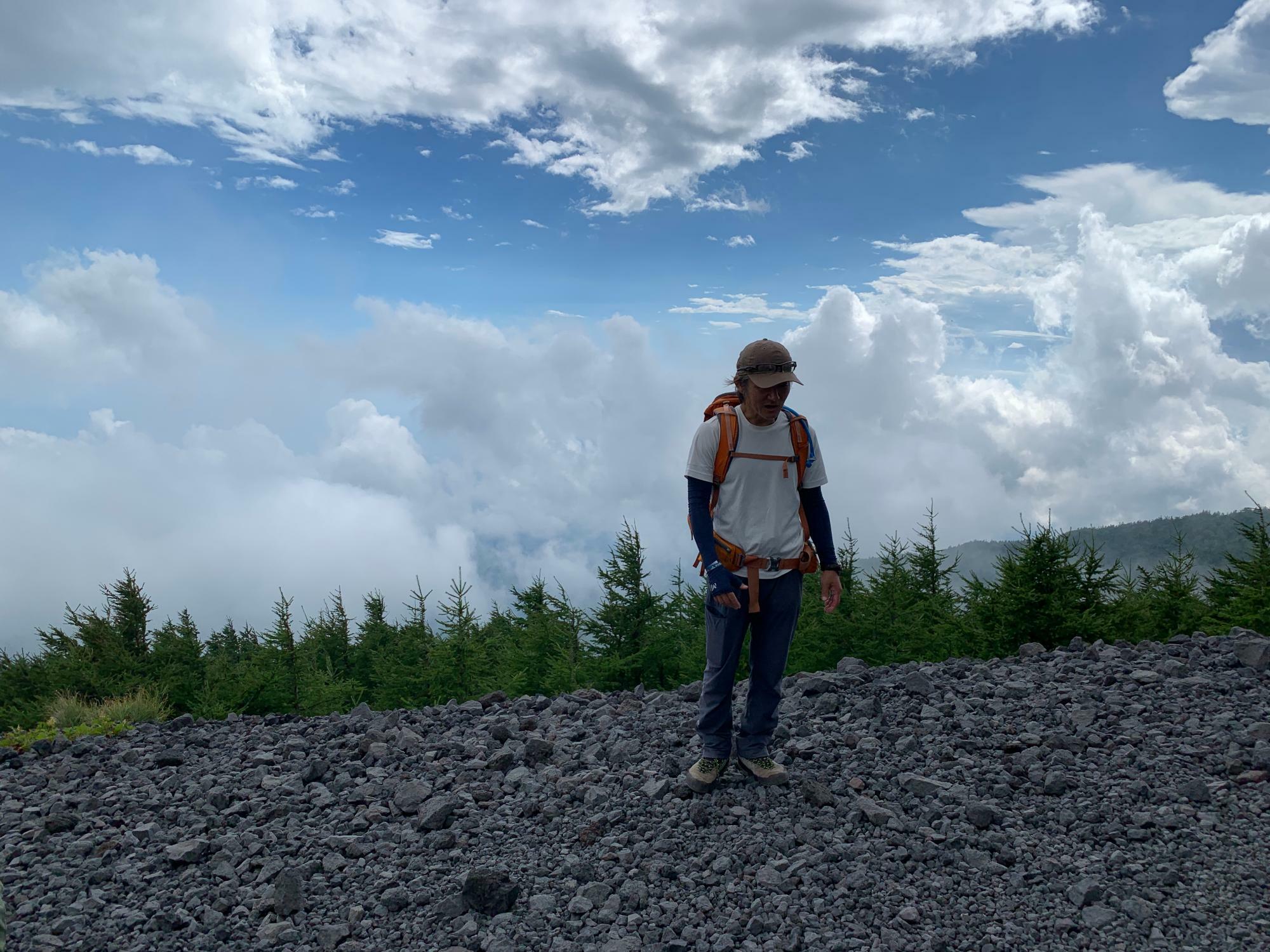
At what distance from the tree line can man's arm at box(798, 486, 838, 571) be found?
242 inches

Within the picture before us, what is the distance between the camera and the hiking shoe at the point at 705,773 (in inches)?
245

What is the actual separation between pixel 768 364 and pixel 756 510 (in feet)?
3.11

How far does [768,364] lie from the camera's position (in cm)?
548

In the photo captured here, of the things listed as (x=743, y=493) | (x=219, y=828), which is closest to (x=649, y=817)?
(x=743, y=493)

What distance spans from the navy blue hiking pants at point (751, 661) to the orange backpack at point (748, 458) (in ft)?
0.37

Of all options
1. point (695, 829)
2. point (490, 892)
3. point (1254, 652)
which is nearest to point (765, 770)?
point (695, 829)

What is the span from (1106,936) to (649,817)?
9.02ft

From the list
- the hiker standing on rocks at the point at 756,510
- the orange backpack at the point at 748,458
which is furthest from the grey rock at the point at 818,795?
the orange backpack at the point at 748,458

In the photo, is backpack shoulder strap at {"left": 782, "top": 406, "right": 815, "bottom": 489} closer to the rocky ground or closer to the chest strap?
the chest strap

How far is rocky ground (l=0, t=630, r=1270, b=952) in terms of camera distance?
16.7 ft

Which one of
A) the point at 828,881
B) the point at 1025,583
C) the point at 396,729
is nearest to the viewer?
the point at 828,881

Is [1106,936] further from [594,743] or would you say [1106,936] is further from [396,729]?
[396,729]

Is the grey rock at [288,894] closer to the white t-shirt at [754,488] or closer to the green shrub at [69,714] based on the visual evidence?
the white t-shirt at [754,488]

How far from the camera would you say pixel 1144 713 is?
7262 millimetres
